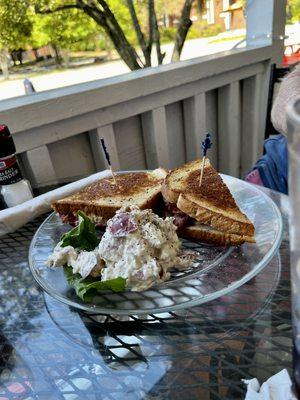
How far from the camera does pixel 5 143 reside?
880 mm

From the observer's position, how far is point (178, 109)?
1879mm

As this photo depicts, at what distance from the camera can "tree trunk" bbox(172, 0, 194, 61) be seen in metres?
2.69

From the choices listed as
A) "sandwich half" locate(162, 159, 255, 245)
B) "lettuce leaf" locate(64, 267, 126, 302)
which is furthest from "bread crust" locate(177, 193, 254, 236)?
"lettuce leaf" locate(64, 267, 126, 302)

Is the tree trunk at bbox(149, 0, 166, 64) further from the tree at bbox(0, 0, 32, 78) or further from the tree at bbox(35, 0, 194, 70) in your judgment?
the tree at bbox(0, 0, 32, 78)

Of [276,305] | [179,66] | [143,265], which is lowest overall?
[276,305]

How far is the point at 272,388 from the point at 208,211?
399 mm

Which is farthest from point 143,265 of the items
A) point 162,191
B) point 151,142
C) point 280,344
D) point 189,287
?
point 151,142

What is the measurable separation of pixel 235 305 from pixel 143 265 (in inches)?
7.1

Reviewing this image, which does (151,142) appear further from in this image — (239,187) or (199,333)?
(199,333)

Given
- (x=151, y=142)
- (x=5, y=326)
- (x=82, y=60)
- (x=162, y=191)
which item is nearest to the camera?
(x=5, y=326)

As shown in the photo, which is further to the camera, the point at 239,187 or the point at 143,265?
the point at 239,187

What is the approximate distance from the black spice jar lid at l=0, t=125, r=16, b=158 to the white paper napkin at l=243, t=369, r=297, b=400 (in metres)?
0.75

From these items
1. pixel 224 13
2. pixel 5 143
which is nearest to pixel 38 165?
pixel 5 143

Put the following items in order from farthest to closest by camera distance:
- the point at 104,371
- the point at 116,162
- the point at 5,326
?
1. the point at 116,162
2. the point at 5,326
3. the point at 104,371
